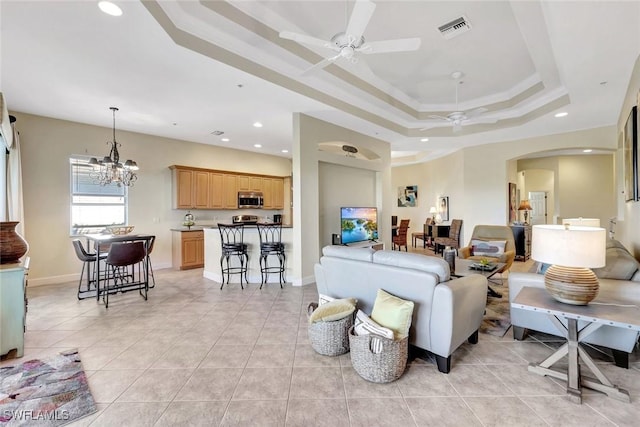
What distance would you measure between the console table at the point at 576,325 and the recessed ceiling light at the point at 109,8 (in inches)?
161

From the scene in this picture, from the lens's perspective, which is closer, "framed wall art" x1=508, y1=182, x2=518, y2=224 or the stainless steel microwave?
"framed wall art" x1=508, y1=182, x2=518, y2=224

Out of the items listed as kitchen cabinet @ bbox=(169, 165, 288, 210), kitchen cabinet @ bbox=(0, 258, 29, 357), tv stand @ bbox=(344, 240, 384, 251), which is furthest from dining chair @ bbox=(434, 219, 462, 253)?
kitchen cabinet @ bbox=(0, 258, 29, 357)

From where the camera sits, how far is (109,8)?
239 centimetres

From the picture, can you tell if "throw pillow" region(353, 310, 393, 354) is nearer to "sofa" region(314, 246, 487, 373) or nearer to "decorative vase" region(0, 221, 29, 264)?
"sofa" region(314, 246, 487, 373)

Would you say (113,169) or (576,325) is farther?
(113,169)

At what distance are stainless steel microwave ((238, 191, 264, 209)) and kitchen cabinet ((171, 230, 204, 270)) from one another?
1.56 metres

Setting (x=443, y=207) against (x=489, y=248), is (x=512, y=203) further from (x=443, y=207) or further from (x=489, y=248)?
(x=489, y=248)

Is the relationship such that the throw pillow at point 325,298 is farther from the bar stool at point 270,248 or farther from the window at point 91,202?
the window at point 91,202

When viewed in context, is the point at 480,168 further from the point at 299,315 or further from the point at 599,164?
the point at 299,315

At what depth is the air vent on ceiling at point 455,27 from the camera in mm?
3193

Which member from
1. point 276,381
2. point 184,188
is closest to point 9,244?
point 276,381

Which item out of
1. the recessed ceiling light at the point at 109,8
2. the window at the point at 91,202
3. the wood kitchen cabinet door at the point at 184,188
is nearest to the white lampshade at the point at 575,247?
the recessed ceiling light at the point at 109,8

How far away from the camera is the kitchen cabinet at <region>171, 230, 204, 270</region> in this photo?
6.23 metres

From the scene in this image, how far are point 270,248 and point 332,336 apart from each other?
2574 mm
